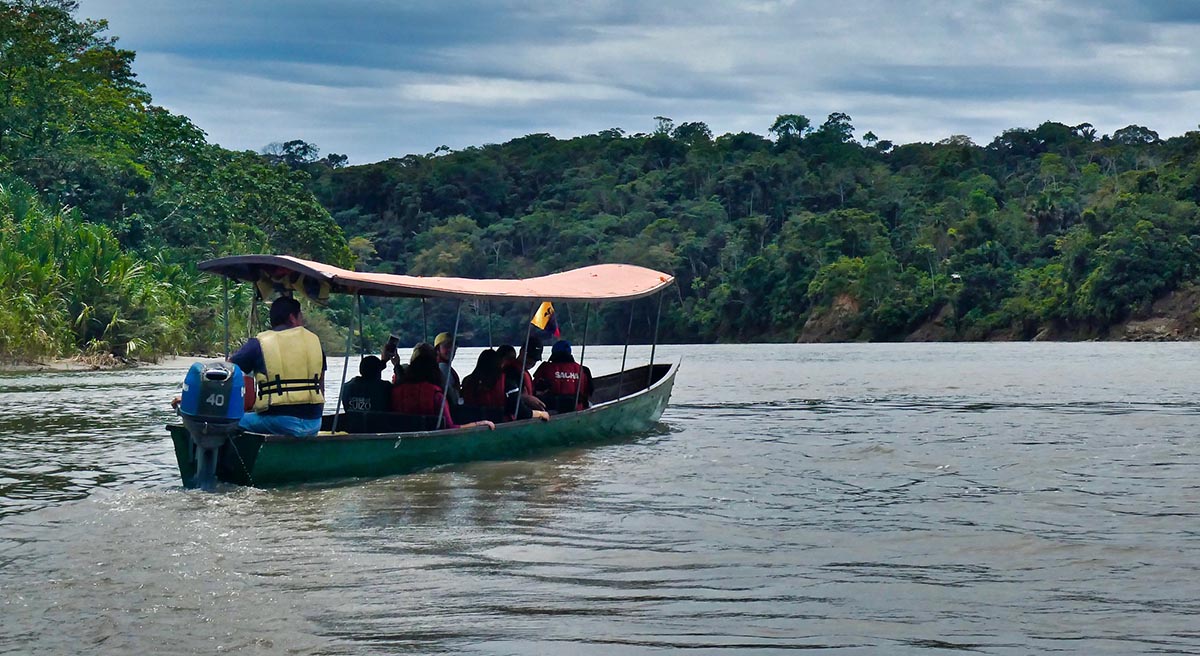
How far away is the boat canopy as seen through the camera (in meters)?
10.5

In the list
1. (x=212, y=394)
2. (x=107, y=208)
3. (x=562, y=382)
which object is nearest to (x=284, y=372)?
(x=212, y=394)

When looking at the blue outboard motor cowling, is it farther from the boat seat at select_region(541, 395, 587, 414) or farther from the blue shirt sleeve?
the boat seat at select_region(541, 395, 587, 414)

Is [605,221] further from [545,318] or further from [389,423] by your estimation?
[389,423]

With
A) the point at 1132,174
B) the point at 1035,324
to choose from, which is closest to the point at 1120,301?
the point at 1035,324

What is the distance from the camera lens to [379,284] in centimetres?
1109

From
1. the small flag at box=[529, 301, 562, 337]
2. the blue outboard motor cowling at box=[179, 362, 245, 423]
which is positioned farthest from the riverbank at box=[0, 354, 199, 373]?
the blue outboard motor cowling at box=[179, 362, 245, 423]

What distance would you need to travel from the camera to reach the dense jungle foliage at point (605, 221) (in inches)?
1527

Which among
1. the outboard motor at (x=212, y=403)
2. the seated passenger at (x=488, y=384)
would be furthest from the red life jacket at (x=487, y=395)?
the outboard motor at (x=212, y=403)

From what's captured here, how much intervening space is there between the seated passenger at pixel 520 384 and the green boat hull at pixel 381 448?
32 cm

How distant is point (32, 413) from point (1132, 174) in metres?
63.3

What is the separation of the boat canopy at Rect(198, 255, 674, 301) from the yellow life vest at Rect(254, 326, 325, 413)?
546 millimetres

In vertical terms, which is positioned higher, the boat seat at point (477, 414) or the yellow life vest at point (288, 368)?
the yellow life vest at point (288, 368)

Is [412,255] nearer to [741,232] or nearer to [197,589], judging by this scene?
[741,232]

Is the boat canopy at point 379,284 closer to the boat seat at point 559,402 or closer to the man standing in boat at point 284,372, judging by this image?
the man standing in boat at point 284,372
